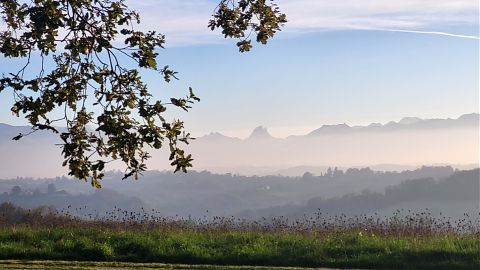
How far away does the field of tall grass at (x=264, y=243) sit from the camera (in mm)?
13266

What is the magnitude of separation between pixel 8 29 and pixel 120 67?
Result: 259 cm

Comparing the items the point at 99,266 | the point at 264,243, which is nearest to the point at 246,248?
the point at 264,243

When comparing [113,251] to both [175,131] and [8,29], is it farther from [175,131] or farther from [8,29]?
[175,131]

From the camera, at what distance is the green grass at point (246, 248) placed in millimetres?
13141

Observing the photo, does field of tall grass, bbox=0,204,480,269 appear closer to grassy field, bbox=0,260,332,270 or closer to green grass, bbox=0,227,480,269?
green grass, bbox=0,227,480,269

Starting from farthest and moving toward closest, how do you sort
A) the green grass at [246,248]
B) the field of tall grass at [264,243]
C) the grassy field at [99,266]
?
1. the field of tall grass at [264,243]
2. the green grass at [246,248]
3. the grassy field at [99,266]

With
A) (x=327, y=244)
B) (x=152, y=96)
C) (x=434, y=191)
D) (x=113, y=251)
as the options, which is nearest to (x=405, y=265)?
(x=327, y=244)

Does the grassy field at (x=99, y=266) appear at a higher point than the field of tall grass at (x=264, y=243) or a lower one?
lower

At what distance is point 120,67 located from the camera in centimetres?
799

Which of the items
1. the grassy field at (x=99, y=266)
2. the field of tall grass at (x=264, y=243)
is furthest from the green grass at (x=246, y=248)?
the grassy field at (x=99, y=266)

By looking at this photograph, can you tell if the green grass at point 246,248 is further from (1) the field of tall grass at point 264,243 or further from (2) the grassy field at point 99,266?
(2) the grassy field at point 99,266

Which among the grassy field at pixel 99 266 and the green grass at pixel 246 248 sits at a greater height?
the green grass at pixel 246 248

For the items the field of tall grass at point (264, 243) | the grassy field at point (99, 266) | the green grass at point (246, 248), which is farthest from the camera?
the field of tall grass at point (264, 243)

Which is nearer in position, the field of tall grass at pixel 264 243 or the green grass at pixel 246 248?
the green grass at pixel 246 248
